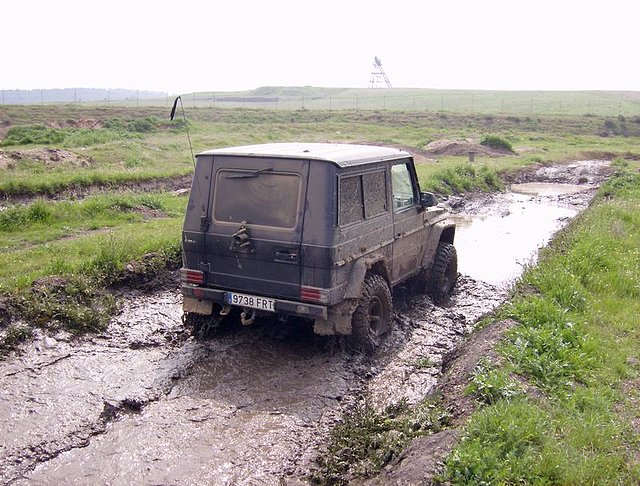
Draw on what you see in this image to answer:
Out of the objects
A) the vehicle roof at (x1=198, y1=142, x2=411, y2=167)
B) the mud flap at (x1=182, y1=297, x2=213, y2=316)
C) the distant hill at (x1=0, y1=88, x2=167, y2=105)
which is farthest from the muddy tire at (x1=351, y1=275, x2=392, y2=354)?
the distant hill at (x1=0, y1=88, x2=167, y2=105)

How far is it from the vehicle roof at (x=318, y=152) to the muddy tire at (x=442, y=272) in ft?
7.00

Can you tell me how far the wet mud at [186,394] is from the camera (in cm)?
471

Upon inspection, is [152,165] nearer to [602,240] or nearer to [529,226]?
[529,226]

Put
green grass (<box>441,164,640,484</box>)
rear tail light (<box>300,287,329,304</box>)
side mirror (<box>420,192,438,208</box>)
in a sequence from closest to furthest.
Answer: green grass (<box>441,164,640,484</box>) < rear tail light (<box>300,287,329,304</box>) < side mirror (<box>420,192,438,208</box>)

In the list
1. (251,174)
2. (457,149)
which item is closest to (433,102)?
(457,149)

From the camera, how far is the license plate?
20.7 ft

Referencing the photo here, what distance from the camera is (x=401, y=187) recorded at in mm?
7871

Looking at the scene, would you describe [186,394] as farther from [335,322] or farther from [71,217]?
[71,217]

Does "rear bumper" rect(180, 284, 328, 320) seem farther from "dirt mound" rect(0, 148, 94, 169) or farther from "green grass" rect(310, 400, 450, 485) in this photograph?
"dirt mound" rect(0, 148, 94, 169)

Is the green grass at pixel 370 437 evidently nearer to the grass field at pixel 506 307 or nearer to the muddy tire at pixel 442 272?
the grass field at pixel 506 307

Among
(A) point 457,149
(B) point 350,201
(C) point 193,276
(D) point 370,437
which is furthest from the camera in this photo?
(A) point 457,149

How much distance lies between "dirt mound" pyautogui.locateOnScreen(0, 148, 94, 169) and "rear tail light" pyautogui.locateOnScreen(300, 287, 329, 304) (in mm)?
13803

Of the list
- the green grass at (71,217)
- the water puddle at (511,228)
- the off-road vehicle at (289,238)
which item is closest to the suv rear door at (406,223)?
the off-road vehicle at (289,238)

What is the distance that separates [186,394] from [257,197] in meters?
2.00
